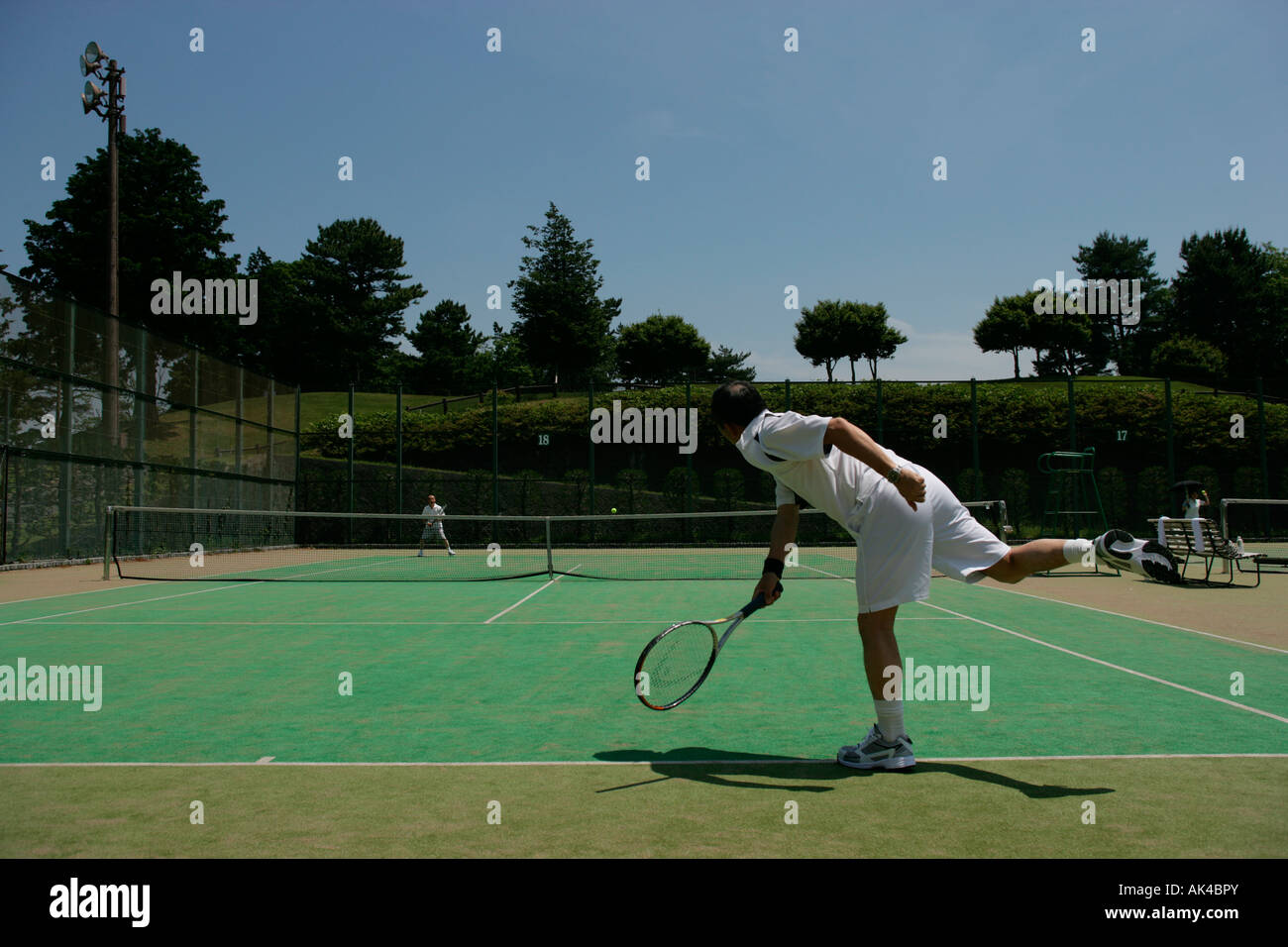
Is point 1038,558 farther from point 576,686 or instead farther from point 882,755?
point 576,686

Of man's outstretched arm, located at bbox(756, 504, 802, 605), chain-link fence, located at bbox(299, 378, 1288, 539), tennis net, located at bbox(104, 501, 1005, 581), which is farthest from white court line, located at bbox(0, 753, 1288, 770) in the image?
chain-link fence, located at bbox(299, 378, 1288, 539)

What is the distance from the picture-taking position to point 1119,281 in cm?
7931

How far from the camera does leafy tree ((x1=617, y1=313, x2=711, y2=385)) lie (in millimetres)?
61750

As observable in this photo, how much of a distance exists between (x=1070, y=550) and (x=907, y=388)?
86.9 ft

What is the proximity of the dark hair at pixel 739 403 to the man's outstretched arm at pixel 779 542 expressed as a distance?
0.49m

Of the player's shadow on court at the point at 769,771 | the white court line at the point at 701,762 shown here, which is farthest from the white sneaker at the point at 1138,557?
the player's shadow on court at the point at 769,771

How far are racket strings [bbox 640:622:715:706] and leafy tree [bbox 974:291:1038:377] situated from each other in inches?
2609

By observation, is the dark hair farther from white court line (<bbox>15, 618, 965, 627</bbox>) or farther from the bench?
the bench

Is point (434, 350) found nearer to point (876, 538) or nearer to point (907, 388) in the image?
point (907, 388)

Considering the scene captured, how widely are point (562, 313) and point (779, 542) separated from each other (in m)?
55.4

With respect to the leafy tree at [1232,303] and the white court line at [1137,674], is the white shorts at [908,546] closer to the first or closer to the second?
the white court line at [1137,674]

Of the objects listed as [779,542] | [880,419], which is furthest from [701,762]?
[880,419]

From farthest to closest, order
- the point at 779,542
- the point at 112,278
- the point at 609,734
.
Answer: the point at 112,278 → the point at 609,734 → the point at 779,542
